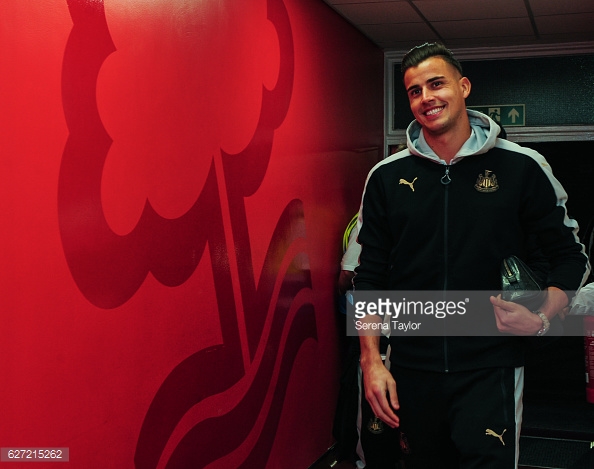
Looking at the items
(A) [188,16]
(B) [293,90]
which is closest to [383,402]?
(A) [188,16]

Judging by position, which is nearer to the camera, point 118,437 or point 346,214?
point 118,437

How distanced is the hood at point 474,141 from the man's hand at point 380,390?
0.58 m

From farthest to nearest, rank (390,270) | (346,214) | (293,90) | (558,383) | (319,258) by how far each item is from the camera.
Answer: (558,383)
(346,214)
(319,258)
(293,90)
(390,270)

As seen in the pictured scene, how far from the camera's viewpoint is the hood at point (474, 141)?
2.24 m

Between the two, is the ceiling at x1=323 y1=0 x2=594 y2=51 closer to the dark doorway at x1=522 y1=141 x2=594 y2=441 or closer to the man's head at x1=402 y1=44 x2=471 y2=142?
the dark doorway at x1=522 y1=141 x2=594 y2=441

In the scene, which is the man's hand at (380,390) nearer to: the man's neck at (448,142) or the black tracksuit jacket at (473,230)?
the black tracksuit jacket at (473,230)

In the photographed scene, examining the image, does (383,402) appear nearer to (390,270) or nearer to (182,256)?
(390,270)

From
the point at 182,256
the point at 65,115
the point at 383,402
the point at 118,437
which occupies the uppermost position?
the point at 65,115

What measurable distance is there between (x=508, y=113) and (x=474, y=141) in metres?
3.71

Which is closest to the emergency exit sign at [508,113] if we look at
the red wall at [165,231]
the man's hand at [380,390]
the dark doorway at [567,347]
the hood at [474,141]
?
the dark doorway at [567,347]

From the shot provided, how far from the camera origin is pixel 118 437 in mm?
2443

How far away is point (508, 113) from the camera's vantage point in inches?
229

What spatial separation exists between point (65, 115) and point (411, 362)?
3.79 feet

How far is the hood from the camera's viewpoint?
2.24 m
